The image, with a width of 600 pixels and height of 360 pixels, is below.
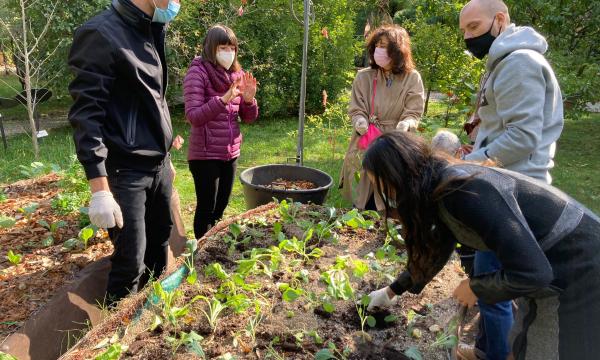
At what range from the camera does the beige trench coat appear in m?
3.85

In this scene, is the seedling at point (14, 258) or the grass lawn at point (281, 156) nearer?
the seedling at point (14, 258)

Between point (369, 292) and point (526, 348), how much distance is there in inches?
32.6

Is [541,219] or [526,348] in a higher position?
[541,219]

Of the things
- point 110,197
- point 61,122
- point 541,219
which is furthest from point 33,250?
point 61,122

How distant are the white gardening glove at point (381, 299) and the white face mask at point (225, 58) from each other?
208 centimetres

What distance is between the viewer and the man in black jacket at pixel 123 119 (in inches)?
88.0

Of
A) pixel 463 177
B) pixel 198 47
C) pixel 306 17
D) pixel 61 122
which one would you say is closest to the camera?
pixel 463 177

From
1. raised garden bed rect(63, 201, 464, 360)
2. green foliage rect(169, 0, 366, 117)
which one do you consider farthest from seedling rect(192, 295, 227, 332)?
green foliage rect(169, 0, 366, 117)

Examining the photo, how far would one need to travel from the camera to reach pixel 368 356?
1935 mm

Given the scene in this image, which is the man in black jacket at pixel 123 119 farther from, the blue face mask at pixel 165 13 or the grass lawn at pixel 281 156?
the grass lawn at pixel 281 156

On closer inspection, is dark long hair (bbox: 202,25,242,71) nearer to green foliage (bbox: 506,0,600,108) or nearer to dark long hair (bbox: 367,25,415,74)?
dark long hair (bbox: 367,25,415,74)

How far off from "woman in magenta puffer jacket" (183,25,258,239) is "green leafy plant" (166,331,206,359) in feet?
5.86

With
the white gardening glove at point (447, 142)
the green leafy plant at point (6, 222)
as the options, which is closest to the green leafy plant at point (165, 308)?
the white gardening glove at point (447, 142)

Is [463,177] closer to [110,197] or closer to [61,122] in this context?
[110,197]
